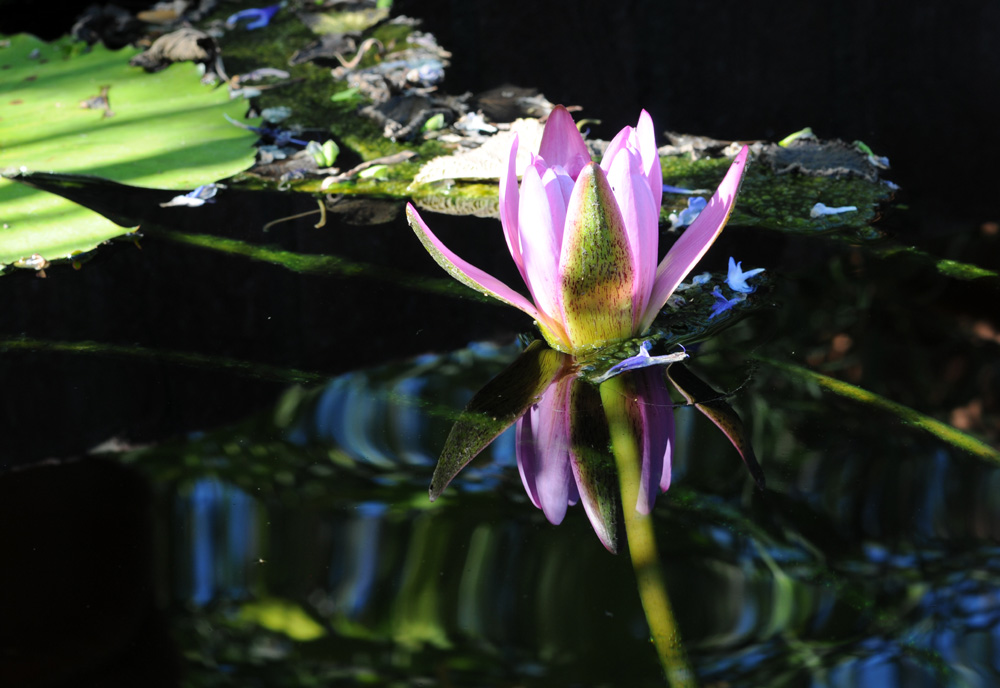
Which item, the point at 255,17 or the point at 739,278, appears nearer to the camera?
the point at 739,278

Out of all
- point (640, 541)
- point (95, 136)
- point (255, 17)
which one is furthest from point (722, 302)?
point (255, 17)

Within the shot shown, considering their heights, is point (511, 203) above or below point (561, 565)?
above

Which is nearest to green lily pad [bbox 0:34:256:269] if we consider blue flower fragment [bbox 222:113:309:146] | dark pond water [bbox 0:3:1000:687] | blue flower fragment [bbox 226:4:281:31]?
blue flower fragment [bbox 222:113:309:146]

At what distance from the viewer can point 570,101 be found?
1.79 m

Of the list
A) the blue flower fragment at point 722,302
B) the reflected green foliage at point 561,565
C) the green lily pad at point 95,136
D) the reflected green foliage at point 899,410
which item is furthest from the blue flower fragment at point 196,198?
the reflected green foliage at point 899,410

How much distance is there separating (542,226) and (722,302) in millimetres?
318

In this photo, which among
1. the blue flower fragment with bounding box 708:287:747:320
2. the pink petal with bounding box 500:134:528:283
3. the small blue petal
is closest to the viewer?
the pink petal with bounding box 500:134:528:283

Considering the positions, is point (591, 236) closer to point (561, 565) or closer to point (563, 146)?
point (563, 146)

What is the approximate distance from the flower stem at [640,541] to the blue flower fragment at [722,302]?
0.20m

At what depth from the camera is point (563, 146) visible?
1010mm

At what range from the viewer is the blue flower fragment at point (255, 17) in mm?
2333

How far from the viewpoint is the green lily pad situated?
4.61ft

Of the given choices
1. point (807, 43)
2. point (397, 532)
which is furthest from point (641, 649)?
point (807, 43)

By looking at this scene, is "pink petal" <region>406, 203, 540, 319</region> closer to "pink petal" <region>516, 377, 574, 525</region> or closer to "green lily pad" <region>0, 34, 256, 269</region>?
"pink petal" <region>516, 377, 574, 525</region>
